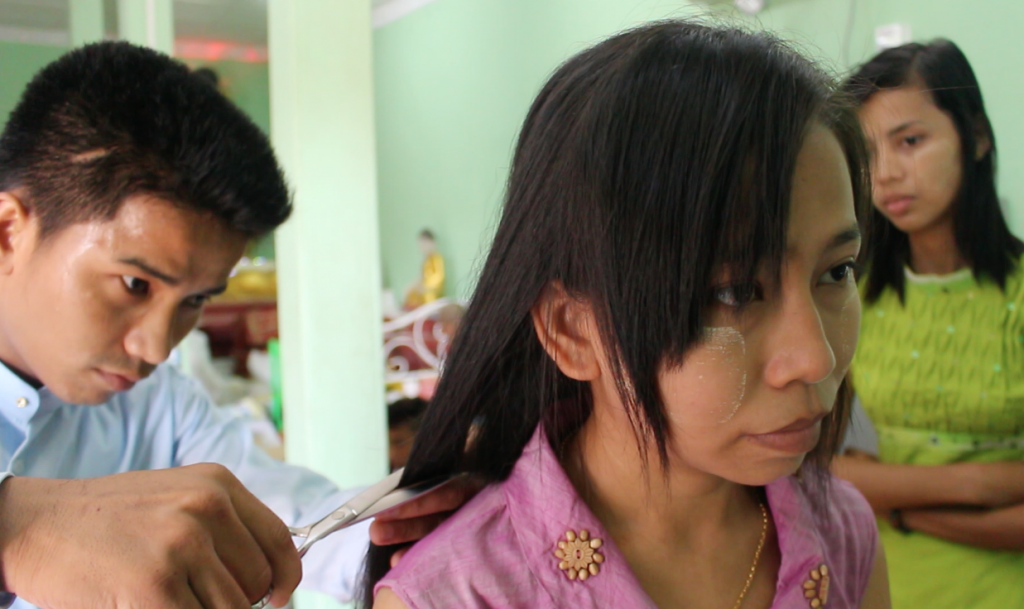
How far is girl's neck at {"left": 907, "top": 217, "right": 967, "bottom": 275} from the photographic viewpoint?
1.07 m

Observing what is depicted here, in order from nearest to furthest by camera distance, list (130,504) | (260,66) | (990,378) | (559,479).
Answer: (130,504) < (559,479) < (990,378) < (260,66)

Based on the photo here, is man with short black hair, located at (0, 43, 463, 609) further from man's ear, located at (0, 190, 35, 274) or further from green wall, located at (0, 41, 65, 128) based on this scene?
green wall, located at (0, 41, 65, 128)

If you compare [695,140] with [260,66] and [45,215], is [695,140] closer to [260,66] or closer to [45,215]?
[45,215]

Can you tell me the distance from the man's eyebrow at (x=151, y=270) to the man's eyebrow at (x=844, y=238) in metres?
0.67

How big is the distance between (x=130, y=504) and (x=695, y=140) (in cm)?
→ 48

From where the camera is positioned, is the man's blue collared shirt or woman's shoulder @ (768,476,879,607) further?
the man's blue collared shirt

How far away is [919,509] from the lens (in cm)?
105

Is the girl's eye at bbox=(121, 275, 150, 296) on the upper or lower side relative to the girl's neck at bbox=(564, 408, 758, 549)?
upper

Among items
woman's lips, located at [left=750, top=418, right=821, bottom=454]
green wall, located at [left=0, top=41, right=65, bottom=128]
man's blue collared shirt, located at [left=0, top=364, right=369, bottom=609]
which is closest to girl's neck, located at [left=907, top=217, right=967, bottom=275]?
woman's lips, located at [left=750, top=418, right=821, bottom=454]

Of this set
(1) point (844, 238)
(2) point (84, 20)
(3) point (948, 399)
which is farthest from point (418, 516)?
(2) point (84, 20)

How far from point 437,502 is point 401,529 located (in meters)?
0.04

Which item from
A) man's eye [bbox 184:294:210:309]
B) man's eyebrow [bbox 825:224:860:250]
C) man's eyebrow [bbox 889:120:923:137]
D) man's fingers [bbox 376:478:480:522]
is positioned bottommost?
man's fingers [bbox 376:478:480:522]

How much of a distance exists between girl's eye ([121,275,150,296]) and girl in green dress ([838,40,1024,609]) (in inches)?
36.3

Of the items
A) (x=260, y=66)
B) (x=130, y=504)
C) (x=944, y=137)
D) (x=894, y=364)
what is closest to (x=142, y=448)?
(x=130, y=504)
